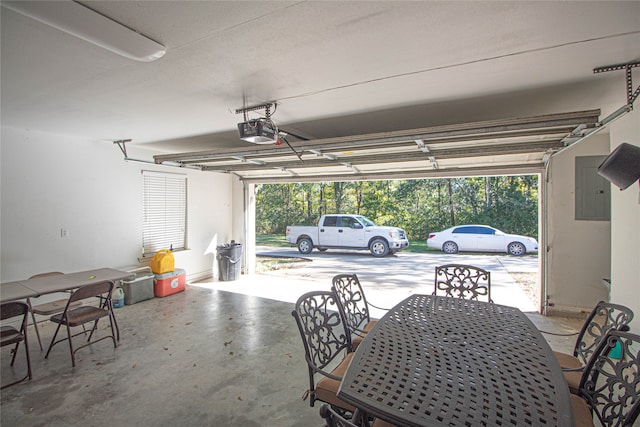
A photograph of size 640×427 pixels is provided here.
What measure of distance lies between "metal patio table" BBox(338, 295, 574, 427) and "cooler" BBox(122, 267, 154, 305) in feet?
15.4

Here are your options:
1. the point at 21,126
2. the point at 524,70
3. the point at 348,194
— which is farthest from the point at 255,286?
the point at 348,194

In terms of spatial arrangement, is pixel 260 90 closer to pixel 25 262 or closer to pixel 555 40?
pixel 555 40

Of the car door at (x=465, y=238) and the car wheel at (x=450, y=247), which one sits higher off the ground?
the car door at (x=465, y=238)

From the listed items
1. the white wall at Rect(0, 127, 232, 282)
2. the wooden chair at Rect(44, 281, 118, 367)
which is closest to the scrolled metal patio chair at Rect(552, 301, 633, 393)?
the wooden chair at Rect(44, 281, 118, 367)

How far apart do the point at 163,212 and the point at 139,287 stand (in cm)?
152

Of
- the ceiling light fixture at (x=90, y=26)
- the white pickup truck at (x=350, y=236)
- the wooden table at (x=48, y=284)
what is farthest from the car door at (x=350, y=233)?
the ceiling light fixture at (x=90, y=26)

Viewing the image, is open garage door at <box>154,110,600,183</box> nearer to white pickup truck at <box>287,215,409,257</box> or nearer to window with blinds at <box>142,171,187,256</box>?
window with blinds at <box>142,171,187,256</box>

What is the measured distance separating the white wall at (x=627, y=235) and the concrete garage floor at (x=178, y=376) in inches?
52.0

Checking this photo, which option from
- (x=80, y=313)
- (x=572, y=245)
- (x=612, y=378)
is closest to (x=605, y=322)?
(x=612, y=378)

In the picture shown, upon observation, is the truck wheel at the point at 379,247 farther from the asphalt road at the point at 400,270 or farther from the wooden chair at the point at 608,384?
the wooden chair at the point at 608,384

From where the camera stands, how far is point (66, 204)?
4.59m

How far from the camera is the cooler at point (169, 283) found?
546 cm

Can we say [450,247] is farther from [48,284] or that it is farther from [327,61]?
[48,284]

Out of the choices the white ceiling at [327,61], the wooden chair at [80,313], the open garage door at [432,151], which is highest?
the white ceiling at [327,61]
